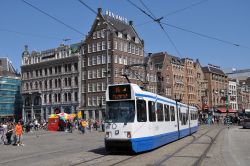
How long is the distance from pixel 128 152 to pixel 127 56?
5611 cm

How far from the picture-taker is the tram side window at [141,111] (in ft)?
54.0

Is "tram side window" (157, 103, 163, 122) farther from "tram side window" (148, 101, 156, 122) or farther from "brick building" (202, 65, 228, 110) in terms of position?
"brick building" (202, 65, 228, 110)

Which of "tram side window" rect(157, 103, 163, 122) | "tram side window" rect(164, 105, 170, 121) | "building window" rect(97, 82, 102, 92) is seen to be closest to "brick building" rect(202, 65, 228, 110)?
"building window" rect(97, 82, 102, 92)

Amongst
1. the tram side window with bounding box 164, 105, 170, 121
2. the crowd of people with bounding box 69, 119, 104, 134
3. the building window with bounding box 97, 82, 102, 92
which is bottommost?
the crowd of people with bounding box 69, 119, 104, 134

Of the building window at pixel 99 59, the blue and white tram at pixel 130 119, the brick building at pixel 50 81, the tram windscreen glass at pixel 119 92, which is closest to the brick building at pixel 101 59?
the building window at pixel 99 59

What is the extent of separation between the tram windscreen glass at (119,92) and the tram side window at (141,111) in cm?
58

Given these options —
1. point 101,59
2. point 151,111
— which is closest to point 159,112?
point 151,111

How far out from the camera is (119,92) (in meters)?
16.8

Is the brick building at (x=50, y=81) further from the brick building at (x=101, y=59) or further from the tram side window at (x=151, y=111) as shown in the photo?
the tram side window at (x=151, y=111)

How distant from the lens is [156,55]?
89.1 metres

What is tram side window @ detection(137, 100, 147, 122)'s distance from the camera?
1645 cm

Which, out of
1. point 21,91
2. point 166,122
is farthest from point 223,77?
point 166,122

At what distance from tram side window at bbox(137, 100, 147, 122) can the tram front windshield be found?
0.82 ft

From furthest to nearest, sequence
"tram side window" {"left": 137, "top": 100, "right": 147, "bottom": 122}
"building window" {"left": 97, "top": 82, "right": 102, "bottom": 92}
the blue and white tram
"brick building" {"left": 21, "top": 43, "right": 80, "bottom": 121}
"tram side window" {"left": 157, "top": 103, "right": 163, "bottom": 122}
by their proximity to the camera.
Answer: "brick building" {"left": 21, "top": 43, "right": 80, "bottom": 121} < "building window" {"left": 97, "top": 82, "right": 102, "bottom": 92} < "tram side window" {"left": 157, "top": 103, "right": 163, "bottom": 122} < "tram side window" {"left": 137, "top": 100, "right": 147, "bottom": 122} < the blue and white tram
